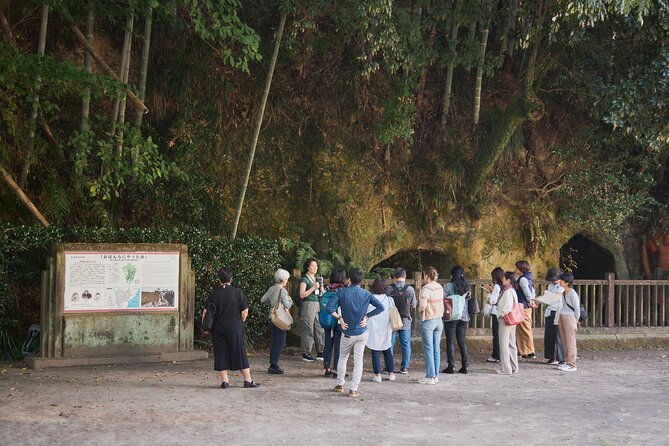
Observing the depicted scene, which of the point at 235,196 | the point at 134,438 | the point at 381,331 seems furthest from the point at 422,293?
the point at 235,196

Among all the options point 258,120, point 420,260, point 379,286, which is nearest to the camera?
point 379,286

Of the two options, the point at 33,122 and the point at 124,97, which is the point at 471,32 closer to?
the point at 124,97

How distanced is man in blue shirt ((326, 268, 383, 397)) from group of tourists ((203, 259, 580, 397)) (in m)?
0.01

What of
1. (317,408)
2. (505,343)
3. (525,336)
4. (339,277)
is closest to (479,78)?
(525,336)

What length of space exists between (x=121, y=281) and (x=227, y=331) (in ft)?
9.57

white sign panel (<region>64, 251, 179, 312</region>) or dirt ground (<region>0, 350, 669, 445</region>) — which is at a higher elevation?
white sign panel (<region>64, 251, 179, 312</region>)

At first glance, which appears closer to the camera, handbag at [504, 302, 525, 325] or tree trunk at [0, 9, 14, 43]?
handbag at [504, 302, 525, 325]

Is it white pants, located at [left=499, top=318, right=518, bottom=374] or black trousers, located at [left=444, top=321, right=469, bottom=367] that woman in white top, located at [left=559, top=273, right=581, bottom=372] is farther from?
black trousers, located at [left=444, top=321, right=469, bottom=367]

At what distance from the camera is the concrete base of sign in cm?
1187

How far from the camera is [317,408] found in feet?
30.6

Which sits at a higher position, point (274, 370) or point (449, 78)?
point (449, 78)

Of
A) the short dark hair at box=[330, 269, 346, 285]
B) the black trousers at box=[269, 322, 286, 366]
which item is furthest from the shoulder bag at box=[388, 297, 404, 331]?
the black trousers at box=[269, 322, 286, 366]

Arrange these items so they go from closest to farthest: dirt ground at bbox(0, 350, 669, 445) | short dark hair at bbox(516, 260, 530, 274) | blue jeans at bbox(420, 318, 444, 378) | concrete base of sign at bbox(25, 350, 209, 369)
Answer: dirt ground at bbox(0, 350, 669, 445) → blue jeans at bbox(420, 318, 444, 378) → concrete base of sign at bbox(25, 350, 209, 369) → short dark hair at bbox(516, 260, 530, 274)

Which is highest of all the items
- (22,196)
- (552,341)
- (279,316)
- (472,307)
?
(22,196)
